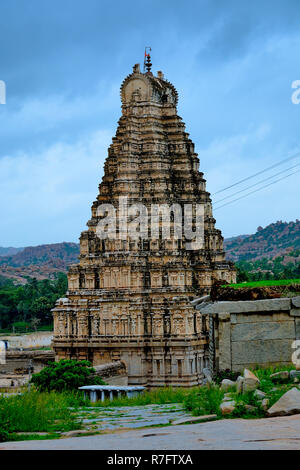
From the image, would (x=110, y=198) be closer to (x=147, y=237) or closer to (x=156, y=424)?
(x=147, y=237)

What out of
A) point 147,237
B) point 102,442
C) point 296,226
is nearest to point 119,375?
point 147,237

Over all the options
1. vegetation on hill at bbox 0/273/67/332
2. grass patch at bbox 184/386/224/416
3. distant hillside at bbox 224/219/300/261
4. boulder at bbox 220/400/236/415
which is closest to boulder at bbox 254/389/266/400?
boulder at bbox 220/400/236/415

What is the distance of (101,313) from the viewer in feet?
109

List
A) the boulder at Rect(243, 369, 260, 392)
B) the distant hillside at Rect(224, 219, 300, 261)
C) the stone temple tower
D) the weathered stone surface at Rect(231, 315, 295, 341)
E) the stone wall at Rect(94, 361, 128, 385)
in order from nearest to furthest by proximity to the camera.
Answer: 1. the boulder at Rect(243, 369, 260, 392)
2. the weathered stone surface at Rect(231, 315, 295, 341)
3. the stone wall at Rect(94, 361, 128, 385)
4. the stone temple tower
5. the distant hillside at Rect(224, 219, 300, 261)

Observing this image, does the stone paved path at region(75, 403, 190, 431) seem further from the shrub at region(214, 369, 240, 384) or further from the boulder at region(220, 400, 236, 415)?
the shrub at region(214, 369, 240, 384)

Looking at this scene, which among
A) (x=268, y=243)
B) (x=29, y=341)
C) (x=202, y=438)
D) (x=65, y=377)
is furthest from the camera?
(x=268, y=243)

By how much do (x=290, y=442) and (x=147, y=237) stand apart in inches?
1018

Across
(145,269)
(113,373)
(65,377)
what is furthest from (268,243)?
(65,377)

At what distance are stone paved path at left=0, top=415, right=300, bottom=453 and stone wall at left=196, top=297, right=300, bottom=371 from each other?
391 centimetres

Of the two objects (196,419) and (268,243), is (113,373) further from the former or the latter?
(268,243)

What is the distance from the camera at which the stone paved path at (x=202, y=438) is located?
29.1ft

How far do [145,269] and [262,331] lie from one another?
19435 mm

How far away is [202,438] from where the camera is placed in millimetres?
9281

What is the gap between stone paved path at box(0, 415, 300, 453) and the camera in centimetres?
888
